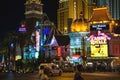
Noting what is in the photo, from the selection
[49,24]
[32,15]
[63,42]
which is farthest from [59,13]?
[63,42]

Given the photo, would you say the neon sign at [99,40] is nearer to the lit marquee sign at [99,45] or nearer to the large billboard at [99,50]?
the lit marquee sign at [99,45]

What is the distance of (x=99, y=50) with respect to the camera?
254ft

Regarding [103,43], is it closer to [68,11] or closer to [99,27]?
[99,27]

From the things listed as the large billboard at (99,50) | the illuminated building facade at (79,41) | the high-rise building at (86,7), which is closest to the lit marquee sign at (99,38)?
the large billboard at (99,50)

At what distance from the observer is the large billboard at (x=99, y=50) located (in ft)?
→ 251

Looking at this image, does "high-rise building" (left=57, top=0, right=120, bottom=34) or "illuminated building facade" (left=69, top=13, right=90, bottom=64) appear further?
"high-rise building" (left=57, top=0, right=120, bottom=34)

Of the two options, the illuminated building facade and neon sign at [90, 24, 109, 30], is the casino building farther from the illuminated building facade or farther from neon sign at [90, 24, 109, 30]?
the illuminated building facade

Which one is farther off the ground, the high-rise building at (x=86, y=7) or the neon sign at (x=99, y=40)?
the high-rise building at (x=86, y=7)

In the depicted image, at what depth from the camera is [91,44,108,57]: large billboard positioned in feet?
251

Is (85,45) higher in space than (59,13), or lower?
lower

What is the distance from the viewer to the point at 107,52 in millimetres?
76438

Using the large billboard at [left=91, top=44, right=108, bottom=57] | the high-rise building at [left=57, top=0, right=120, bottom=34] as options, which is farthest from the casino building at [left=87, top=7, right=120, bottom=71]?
the high-rise building at [left=57, top=0, right=120, bottom=34]

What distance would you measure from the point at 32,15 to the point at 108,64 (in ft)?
260

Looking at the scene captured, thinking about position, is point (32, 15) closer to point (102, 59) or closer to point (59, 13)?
point (59, 13)
